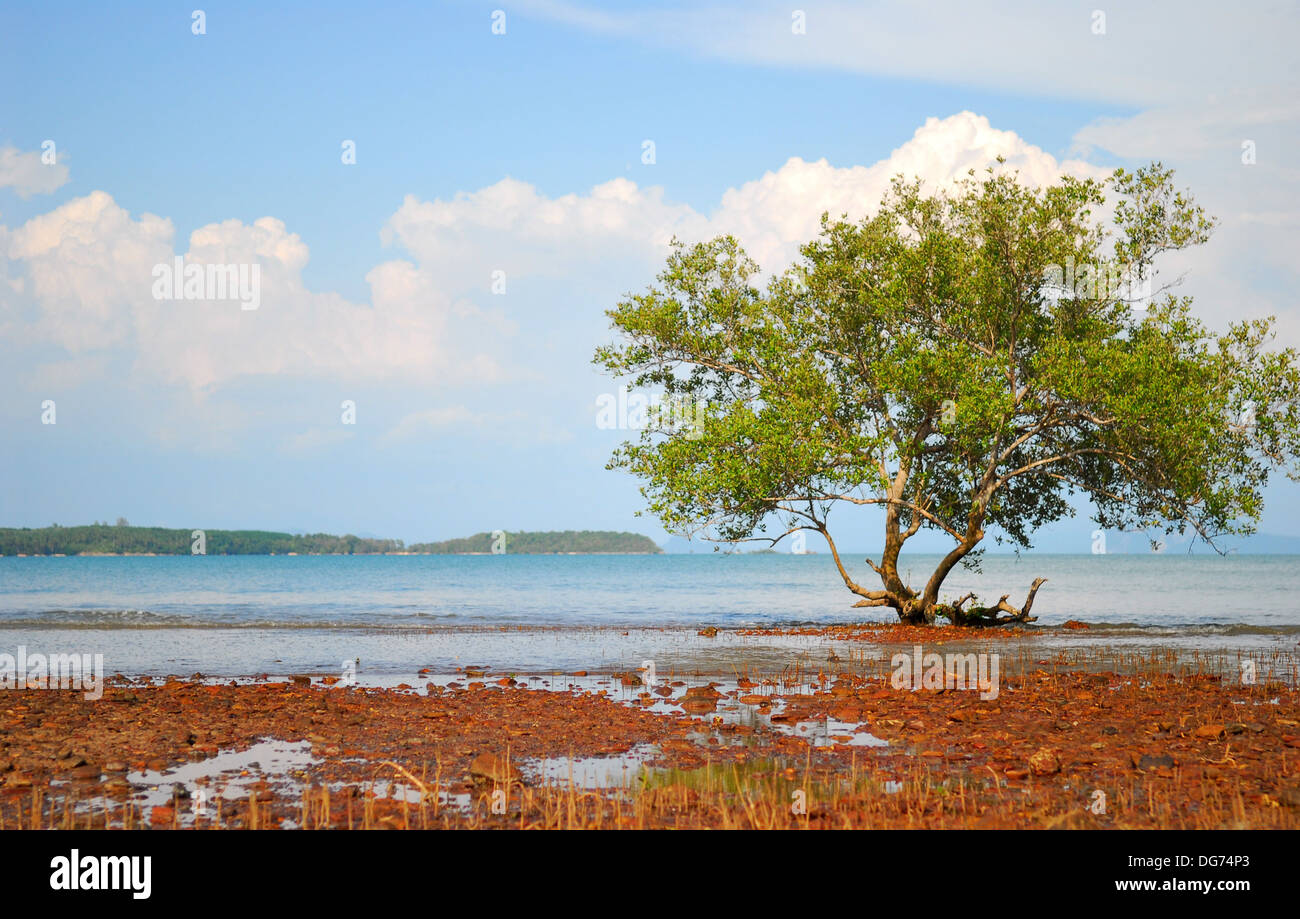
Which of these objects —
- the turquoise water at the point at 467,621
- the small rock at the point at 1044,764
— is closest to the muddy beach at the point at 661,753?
the small rock at the point at 1044,764

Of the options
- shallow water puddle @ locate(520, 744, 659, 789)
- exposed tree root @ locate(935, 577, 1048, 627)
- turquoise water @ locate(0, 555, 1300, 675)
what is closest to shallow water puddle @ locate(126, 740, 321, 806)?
shallow water puddle @ locate(520, 744, 659, 789)

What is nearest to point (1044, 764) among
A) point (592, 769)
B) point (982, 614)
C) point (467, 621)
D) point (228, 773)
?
point (592, 769)

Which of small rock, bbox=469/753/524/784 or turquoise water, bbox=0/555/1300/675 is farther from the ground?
small rock, bbox=469/753/524/784

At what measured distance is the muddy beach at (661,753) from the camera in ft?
30.7

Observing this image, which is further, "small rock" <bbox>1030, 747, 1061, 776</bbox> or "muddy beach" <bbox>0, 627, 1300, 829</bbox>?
"small rock" <bbox>1030, 747, 1061, 776</bbox>

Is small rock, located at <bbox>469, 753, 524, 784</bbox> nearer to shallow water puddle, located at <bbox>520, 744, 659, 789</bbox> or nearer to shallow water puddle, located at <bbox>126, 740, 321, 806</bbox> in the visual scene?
shallow water puddle, located at <bbox>520, 744, 659, 789</bbox>

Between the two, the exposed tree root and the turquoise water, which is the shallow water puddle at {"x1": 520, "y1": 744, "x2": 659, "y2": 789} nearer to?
the turquoise water

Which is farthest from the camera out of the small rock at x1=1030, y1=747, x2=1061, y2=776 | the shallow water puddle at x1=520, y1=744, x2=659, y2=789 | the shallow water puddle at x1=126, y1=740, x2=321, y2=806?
the small rock at x1=1030, y1=747, x2=1061, y2=776

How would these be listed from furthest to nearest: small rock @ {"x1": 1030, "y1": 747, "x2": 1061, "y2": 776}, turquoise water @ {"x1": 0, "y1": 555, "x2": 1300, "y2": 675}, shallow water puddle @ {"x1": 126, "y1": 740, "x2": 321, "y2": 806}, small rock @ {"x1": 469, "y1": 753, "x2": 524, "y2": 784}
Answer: turquoise water @ {"x1": 0, "y1": 555, "x2": 1300, "y2": 675}, small rock @ {"x1": 1030, "y1": 747, "x2": 1061, "y2": 776}, small rock @ {"x1": 469, "y1": 753, "x2": 524, "y2": 784}, shallow water puddle @ {"x1": 126, "y1": 740, "x2": 321, "y2": 806}

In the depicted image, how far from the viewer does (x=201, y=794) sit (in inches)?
404

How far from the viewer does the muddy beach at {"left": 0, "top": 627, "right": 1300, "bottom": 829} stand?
368 inches

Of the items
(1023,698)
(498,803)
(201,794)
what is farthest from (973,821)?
(1023,698)

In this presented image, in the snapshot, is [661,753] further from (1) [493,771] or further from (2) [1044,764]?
(2) [1044,764]
